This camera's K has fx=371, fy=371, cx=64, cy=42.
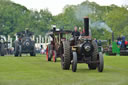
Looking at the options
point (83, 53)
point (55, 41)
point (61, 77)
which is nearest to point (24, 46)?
point (55, 41)

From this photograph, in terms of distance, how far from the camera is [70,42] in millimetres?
14766

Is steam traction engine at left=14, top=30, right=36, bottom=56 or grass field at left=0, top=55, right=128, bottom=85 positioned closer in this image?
grass field at left=0, top=55, right=128, bottom=85

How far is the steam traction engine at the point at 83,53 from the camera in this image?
12961mm

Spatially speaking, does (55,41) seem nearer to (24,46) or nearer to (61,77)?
(24,46)

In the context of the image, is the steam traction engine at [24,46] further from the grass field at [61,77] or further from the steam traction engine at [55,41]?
the grass field at [61,77]

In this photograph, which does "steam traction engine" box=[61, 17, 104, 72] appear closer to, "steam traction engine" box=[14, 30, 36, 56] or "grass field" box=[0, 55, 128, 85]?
"grass field" box=[0, 55, 128, 85]

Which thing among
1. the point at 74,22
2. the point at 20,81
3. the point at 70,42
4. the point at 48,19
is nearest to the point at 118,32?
the point at 74,22

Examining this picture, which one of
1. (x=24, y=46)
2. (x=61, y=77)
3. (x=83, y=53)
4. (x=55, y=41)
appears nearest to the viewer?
(x=61, y=77)

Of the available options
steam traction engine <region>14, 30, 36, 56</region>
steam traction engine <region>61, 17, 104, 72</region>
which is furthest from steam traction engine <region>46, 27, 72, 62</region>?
steam traction engine <region>14, 30, 36, 56</region>

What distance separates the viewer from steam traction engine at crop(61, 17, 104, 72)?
1296 centimetres

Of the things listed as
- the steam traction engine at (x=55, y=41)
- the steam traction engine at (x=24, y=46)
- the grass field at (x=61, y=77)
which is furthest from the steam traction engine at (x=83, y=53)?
the steam traction engine at (x=24, y=46)

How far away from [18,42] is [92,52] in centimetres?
1756

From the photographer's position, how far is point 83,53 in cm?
1348

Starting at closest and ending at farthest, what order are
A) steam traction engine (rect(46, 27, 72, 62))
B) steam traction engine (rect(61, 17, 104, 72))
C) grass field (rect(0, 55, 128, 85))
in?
grass field (rect(0, 55, 128, 85)) < steam traction engine (rect(61, 17, 104, 72)) < steam traction engine (rect(46, 27, 72, 62))
